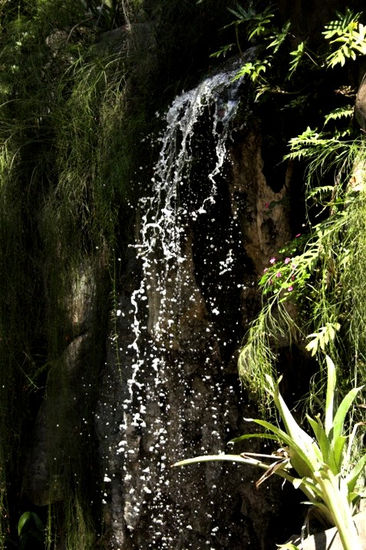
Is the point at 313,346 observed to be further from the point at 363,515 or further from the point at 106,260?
the point at 106,260

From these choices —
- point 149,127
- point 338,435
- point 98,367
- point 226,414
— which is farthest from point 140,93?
point 338,435

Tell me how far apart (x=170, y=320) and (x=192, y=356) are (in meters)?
0.18

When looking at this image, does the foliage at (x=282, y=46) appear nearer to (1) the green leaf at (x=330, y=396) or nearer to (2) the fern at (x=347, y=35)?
(2) the fern at (x=347, y=35)

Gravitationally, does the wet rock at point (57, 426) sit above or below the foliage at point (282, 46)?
below

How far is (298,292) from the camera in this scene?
3.38 meters

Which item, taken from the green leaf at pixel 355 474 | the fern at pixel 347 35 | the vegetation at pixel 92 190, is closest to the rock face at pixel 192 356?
the vegetation at pixel 92 190

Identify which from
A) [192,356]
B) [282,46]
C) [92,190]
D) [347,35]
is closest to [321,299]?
[192,356]

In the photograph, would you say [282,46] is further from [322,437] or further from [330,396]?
[322,437]

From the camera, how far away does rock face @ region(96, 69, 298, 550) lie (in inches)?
149

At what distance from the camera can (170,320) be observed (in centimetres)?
391

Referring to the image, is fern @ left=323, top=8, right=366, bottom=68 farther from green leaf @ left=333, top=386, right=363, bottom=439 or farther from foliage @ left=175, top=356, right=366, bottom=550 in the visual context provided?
green leaf @ left=333, top=386, right=363, bottom=439

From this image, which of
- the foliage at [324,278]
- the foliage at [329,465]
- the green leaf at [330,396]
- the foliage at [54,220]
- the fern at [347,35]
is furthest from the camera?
the foliage at [54,220]

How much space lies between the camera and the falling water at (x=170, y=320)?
383 cm

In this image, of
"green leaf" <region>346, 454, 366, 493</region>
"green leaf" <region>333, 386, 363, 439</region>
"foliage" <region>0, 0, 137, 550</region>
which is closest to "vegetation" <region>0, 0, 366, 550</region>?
"foliage" <region>0, 0, 137, 550</region>
